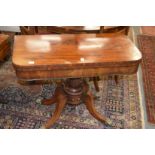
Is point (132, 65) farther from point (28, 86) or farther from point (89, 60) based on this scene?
point (28, 86)

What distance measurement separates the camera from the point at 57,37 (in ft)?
5.18

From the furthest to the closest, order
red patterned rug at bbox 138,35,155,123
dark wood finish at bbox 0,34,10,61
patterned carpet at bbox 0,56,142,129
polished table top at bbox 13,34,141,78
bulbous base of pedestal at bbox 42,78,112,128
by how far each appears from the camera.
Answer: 1. dark wood finish at bbox 0,34,10,61
2. red patterned rug at bbox 138,35,155,123
3. patterned carpet at bbox 0,56,142,129
4. bulbous base of pedestal at bbox 42,78,112,128
5. polished table top at bbox 13,34,141,78

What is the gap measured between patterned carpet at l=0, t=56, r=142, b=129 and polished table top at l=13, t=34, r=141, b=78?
2.42 feet

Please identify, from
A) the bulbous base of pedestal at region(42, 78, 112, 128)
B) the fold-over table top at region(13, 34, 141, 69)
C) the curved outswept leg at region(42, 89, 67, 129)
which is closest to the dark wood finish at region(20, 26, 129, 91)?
the fold-over table top at region(13, 34, 141, 69)

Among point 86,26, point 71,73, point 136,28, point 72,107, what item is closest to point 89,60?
point 71,73

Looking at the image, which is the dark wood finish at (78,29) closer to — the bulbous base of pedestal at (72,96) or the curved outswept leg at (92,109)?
the bulbous base of pedestal at (72,96)

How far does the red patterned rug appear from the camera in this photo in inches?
84.5

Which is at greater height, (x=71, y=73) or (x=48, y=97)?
(x=71, y=73)

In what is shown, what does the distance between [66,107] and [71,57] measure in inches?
34.4

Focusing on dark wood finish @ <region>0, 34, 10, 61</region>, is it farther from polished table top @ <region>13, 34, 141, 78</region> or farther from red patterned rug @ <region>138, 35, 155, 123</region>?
red patterned rug @ <region>138, 35, 155, 123</region>

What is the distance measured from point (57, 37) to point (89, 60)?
0.42m

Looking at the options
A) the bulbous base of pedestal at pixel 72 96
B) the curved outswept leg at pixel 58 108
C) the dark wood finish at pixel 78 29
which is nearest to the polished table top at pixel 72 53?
the dark wood finish at pixel 78 29

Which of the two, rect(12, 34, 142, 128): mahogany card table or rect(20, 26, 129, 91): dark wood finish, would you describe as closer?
rect(12, 34, 142, 128): mahogany card table

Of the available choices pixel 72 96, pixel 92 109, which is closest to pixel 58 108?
pixel 72 96
